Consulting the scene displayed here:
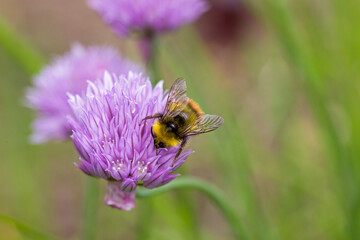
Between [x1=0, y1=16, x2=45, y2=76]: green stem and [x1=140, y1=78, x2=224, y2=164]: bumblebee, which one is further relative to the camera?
[x1=0, y1=16, x2=45, y2=76]: green stem

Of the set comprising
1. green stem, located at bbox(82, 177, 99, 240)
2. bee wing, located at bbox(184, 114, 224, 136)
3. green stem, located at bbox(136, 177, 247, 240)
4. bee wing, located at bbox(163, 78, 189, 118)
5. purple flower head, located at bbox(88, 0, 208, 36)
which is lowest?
green stem, located at bbox(82, 177, 99, 240)

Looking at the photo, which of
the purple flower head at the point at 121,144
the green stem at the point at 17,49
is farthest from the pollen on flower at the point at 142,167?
the green stem at the point at 17,49

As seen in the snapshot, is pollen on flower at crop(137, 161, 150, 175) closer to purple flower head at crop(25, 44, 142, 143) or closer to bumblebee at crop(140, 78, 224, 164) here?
bumblebee at crop(140, 78, 224, 164)

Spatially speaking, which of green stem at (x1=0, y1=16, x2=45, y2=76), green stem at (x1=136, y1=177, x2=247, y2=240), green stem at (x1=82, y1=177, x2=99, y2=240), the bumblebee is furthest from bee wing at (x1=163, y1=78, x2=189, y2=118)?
green stem at (x1=0, y1=16, x2=45, y2=76)

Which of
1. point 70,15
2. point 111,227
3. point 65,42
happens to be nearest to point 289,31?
point 111,227

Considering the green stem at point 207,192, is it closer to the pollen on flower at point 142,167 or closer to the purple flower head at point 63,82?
the pollen on flower at point 142,167

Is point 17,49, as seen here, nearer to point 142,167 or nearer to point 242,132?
point 142,167
